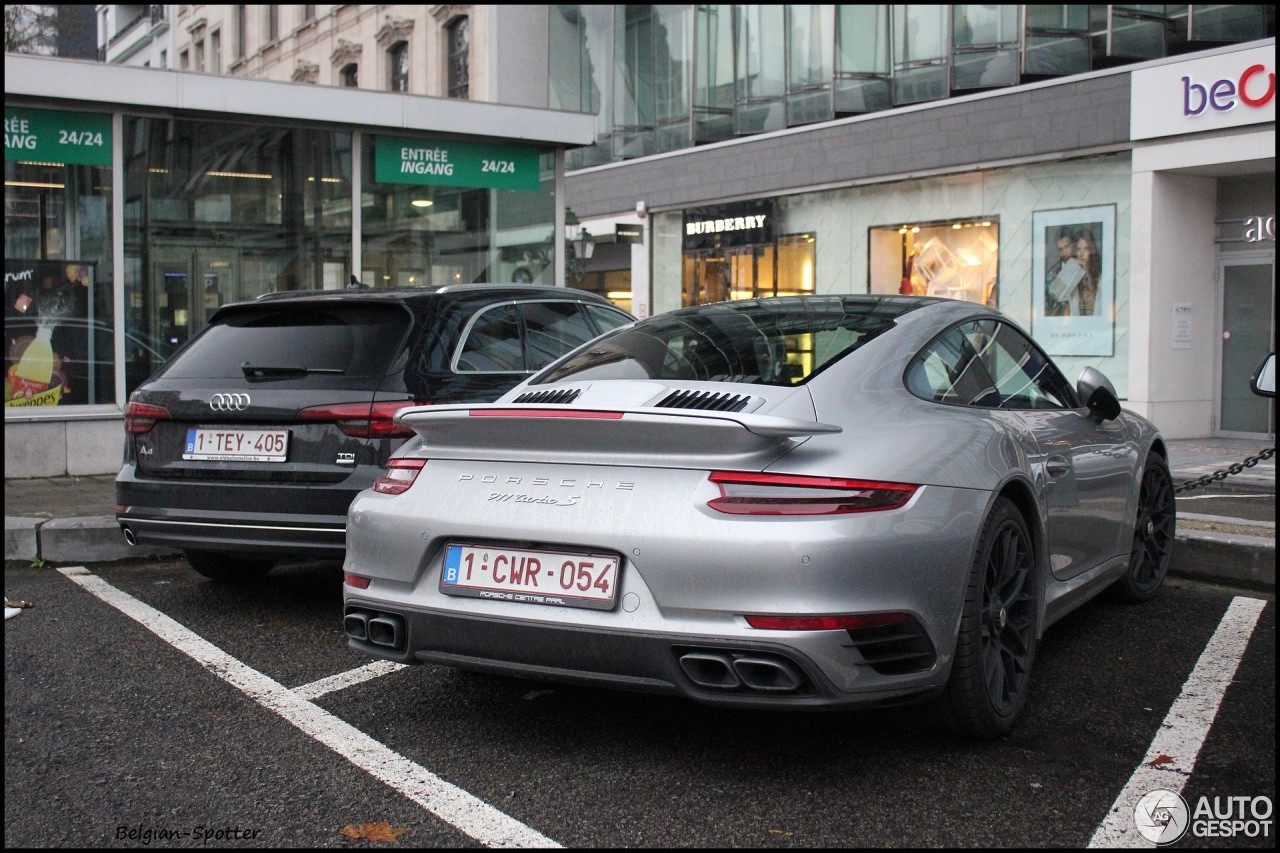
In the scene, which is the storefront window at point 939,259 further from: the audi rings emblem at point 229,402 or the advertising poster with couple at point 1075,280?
the audi rings emblem at point 229,402

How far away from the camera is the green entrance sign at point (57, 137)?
34.0 ft

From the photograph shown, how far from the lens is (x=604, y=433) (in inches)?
138

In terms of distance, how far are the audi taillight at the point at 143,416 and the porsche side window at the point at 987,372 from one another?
342cm

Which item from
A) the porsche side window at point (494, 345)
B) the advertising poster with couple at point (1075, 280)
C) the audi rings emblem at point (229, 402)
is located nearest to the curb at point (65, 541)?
the audi rings emblem at point (229, 402)

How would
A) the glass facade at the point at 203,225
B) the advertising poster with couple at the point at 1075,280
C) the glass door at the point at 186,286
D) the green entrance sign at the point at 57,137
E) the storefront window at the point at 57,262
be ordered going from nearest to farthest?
1. the green entrance sign at the point at 57,137
2. the storefront window at the point at 57,262
3. the glass facade at the point at 203,225
4. the glass door at the point at 186,286
5. the advertising poster with couple at the point at 1075,280

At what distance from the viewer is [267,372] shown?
5.53m

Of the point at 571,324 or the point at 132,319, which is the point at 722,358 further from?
the point at 132,319

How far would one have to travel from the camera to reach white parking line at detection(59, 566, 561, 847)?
3104 millimetres

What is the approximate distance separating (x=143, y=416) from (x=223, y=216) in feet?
21.8

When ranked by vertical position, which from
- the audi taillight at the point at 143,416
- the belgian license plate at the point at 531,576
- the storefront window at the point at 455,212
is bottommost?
the belgian license plate at the point at 531,576

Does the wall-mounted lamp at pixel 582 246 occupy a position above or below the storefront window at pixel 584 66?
below

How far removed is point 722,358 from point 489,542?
0.99 m

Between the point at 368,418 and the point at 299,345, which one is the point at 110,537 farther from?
the point at 368,418

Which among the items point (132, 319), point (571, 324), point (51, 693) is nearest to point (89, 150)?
point (132, 319)
